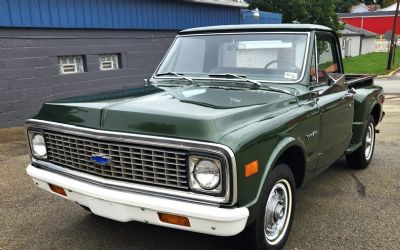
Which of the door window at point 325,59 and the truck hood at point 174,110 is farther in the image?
the door window at point 325,59

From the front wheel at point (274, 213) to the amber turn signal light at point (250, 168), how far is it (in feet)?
0.64

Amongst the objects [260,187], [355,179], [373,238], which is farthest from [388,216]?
[260,187]

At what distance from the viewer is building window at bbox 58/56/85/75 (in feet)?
30.7

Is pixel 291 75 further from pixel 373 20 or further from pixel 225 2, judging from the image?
pixel 373 20

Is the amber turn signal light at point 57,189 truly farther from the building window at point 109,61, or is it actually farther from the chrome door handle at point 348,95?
the building window at point 109,61

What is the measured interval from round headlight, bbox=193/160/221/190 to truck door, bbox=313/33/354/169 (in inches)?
62.5

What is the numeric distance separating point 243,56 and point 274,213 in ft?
5.19

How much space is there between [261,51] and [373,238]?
75.8 inches

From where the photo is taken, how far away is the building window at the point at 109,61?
10312mm

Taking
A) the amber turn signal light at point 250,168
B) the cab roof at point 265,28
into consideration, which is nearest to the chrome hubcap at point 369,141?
the cab roof at point 265,28

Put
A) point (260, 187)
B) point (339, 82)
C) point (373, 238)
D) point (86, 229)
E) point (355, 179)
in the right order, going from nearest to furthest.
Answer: point (260, 187) < point (373, 238) < point (86, 229) < point (339, 82) < point (355, 179)

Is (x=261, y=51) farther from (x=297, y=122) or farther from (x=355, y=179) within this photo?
(x=355, y=179)

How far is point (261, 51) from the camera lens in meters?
3.99

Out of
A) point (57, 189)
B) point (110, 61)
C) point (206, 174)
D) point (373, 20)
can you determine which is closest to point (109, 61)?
point (110, 61)
